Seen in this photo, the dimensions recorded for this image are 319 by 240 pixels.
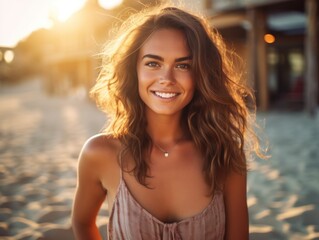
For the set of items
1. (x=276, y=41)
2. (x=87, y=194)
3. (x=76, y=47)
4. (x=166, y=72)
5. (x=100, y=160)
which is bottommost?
(x=87, y=194)

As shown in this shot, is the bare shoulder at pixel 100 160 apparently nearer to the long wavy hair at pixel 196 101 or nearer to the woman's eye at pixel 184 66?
the long wavy hair at pixel 196 101

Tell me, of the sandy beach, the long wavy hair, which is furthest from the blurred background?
the long wavy hair

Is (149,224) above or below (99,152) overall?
below

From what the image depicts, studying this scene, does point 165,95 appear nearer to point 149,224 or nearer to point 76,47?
point 149,224

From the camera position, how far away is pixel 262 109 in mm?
11391

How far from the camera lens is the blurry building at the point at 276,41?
31.5ft

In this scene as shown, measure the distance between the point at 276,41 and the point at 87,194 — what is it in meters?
14.5

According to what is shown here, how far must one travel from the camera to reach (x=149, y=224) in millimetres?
1622

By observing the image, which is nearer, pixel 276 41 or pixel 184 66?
pixel 184 66

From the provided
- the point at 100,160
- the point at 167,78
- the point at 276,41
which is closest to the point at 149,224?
the point at 100,160

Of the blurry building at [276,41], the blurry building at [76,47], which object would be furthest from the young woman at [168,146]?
the blurry building at [76,47]

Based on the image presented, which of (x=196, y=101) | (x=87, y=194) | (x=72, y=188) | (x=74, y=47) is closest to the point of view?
(x=87, y=194)

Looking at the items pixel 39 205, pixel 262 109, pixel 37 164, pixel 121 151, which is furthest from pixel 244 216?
pixel 262 109

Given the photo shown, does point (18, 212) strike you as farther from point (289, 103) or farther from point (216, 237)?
point (289, 103)
